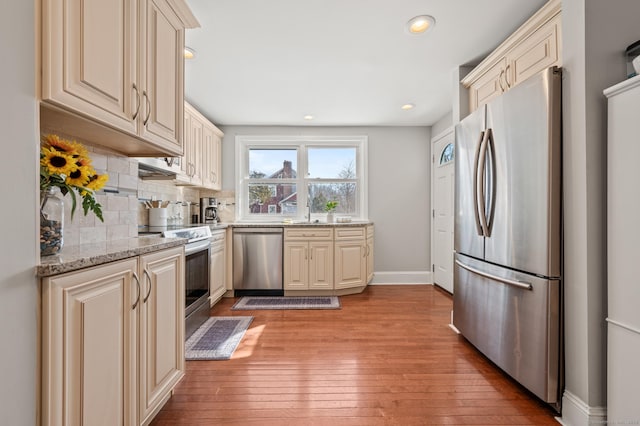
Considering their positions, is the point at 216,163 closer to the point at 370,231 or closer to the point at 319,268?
the point at 319,268

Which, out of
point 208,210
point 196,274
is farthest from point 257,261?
point 196,274

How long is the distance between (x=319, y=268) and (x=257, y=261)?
81cm

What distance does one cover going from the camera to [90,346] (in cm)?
101

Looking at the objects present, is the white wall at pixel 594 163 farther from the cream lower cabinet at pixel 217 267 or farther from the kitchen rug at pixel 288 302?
the cream lower cabinet at pixel 217 267

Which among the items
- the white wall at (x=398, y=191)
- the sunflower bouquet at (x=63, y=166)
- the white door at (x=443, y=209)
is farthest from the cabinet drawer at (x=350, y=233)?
the sunflower bouquet at (x=63, y=166)

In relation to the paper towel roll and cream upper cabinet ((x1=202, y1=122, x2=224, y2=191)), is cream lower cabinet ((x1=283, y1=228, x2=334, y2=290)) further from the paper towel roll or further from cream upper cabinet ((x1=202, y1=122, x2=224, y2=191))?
the paper towel roll

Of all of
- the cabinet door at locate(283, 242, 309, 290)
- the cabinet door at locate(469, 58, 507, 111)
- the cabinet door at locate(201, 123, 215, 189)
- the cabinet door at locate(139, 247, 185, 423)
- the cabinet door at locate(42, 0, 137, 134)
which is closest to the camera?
the cabinet door at locate(42, 0, 137, 134)

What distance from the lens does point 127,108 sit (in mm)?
1322

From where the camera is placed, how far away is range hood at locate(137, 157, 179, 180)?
242cm

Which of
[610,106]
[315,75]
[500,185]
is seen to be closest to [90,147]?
[315,75]

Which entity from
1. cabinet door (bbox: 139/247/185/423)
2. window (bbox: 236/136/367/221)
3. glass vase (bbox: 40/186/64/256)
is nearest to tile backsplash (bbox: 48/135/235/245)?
glass vase (bbox: 40/186/64/256)

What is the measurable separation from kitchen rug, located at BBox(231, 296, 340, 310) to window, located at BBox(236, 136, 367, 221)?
1.29 m

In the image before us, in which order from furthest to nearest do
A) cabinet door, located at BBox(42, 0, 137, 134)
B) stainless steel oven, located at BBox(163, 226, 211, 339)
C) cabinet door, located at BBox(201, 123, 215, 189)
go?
cabinet door, located at BBox(201, 123, 215, 189), stainless steel oven, located at BBox(163, 226, 211, 339), cabinet door, located at BBox(42, 0, 137, 134)

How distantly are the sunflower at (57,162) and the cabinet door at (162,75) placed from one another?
1.37ft
